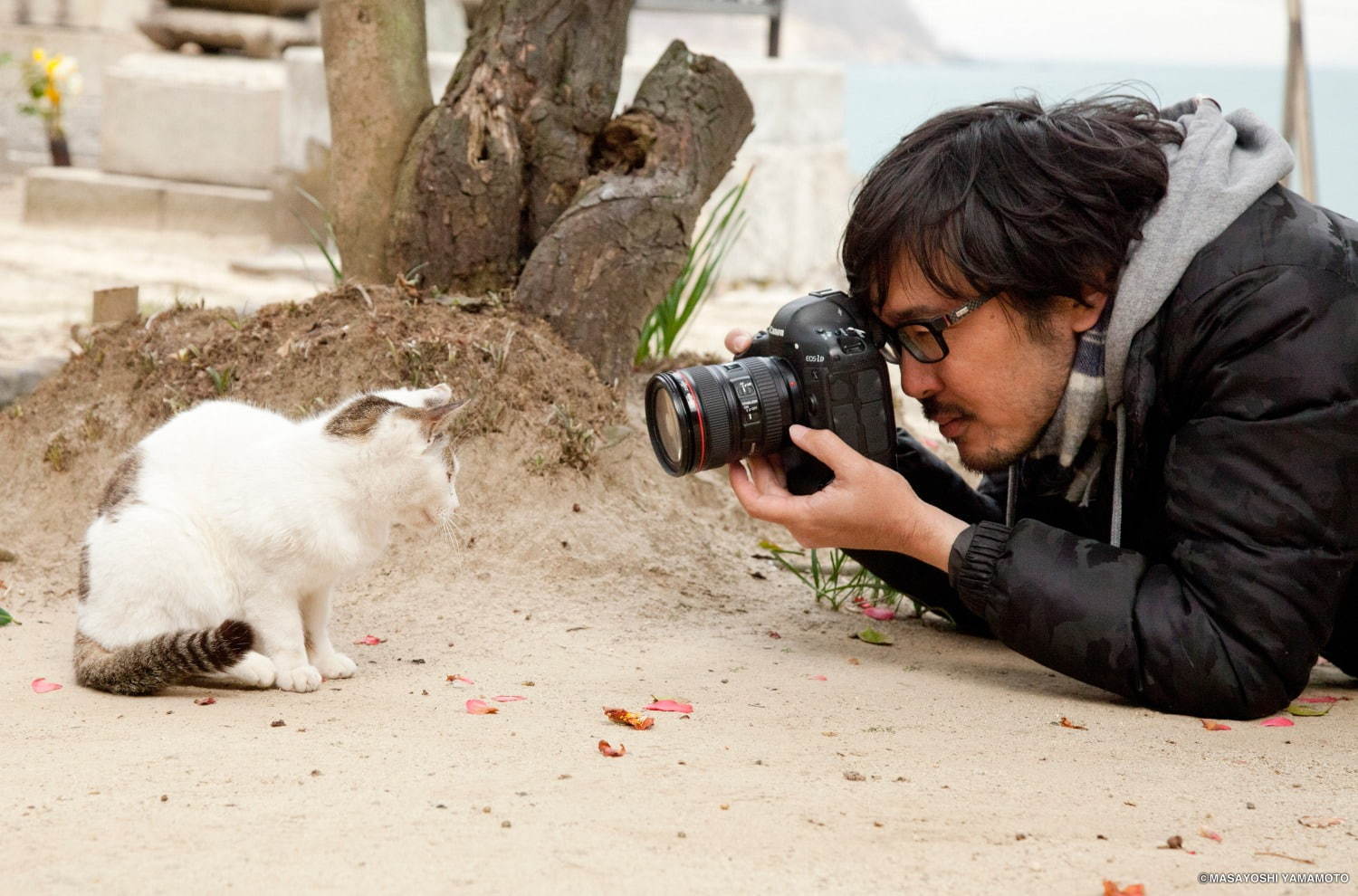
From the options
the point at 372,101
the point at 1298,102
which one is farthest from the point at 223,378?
the point at 1298,102

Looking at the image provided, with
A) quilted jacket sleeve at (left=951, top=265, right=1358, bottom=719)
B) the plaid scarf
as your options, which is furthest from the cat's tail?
the plaid scarf

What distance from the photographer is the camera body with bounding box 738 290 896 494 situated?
2.46m

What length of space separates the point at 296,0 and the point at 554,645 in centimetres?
741

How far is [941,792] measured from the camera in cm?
198

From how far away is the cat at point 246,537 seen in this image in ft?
8.18

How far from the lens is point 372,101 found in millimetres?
3867

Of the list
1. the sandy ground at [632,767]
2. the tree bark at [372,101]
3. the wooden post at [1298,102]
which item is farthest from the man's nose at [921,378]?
the wooden post at [1298,102]

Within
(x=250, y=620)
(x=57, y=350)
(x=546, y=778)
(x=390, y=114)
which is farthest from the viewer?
(x=57, y=350)

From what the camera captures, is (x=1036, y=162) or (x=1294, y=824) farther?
(x=1036, y=162)

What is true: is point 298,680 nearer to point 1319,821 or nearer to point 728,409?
point 728,409

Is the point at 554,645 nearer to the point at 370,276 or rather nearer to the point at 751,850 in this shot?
the point at 751,850

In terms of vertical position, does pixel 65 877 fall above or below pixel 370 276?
below

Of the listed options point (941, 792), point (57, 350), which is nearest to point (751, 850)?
point (941, 792)

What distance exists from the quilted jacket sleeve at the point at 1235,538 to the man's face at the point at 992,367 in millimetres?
196
